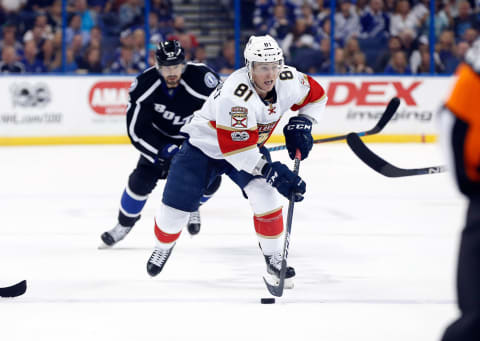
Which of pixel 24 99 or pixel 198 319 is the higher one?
pixel 198 319

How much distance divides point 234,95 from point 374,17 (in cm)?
677

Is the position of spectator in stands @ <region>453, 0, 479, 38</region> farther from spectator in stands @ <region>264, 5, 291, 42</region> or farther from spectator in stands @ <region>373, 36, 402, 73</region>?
spectator in stands @ <region>264, 5, 291, 42</region>

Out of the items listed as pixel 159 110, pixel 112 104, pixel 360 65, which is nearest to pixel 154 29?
pixel 112 104

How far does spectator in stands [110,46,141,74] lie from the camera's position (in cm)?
905

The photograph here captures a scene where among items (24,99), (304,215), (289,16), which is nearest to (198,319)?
(304,215)

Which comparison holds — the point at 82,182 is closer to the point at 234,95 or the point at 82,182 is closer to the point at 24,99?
the point at 24,99

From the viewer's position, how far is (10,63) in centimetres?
873

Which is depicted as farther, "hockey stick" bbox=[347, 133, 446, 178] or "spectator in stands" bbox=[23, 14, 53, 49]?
"spectator in stands" bbox=[23, 14, 53, 49]

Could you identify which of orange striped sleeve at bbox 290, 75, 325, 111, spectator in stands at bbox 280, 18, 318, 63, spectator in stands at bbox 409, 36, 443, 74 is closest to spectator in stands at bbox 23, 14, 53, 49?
spectator in stands at bbox 280, 18, 318, 63

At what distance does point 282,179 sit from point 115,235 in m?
1.41

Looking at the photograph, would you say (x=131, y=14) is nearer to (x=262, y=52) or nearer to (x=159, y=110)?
(x=159, y=110)

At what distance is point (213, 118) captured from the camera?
3205 mm

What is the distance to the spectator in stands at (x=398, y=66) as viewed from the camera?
360 inches

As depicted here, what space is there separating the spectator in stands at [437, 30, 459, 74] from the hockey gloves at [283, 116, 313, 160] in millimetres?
6291
